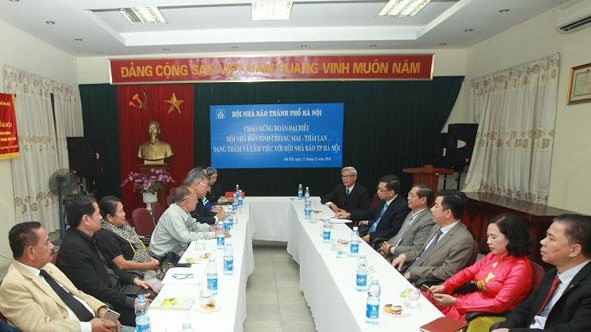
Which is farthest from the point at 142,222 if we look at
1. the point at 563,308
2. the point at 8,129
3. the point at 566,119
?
the point at 566,119

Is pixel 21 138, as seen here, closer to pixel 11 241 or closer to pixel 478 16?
pixel 11 241

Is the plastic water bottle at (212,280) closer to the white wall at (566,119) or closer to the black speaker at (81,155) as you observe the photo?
the white wall at (566,119)

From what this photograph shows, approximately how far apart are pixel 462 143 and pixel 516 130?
2.57ft

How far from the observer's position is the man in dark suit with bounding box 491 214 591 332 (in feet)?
4.87

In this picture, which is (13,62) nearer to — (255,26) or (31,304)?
(255,26)

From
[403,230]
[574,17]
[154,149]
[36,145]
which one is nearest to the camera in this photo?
[403,230]

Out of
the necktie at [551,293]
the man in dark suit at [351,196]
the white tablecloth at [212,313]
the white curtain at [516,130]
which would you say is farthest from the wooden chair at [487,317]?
the white curtain at [516,130]

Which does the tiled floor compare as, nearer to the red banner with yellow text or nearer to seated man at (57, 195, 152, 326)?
seated man at (57, 195, 152, 326)

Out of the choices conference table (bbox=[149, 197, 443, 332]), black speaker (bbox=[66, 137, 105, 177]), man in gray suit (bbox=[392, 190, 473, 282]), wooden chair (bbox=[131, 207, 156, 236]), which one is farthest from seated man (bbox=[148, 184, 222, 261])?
black speaker (bbox=[66, 137, 105, 177])

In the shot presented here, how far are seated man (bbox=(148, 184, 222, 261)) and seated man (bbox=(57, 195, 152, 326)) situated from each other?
748mm

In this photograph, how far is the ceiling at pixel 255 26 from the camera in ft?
12.7

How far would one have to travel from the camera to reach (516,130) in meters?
4.59

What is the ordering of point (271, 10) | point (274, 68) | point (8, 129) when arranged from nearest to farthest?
point (8, 129) → point (271, 10) → point (274, 68)

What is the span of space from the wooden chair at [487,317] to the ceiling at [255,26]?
311 centimetres
